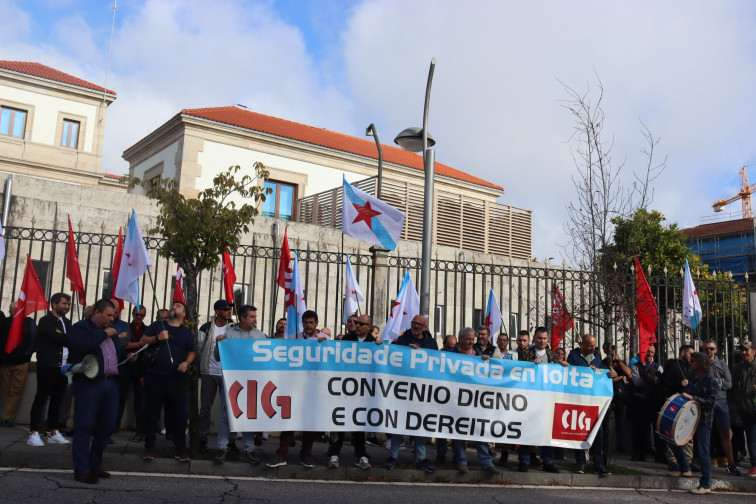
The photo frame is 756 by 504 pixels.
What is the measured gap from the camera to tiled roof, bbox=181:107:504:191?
3256 centimetres

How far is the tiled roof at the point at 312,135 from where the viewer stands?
32.6 metres

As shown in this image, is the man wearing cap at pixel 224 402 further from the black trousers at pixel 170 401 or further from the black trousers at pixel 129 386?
the black trousers at pixel 129 386

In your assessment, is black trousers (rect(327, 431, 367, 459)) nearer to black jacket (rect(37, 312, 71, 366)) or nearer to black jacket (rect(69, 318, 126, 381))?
black jacket (rect(69, 318, 126, 381))

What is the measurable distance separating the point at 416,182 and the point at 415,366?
95.1ft

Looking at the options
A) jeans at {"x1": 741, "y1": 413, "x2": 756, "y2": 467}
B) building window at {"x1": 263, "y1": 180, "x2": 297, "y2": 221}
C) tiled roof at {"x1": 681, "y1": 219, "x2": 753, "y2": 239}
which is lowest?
jeans at {"x1": 741, "y1": 413, "x2": 756, "y2": 467}

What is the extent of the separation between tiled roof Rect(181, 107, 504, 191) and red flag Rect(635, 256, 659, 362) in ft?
77.6

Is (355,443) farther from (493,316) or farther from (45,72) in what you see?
(45,72)

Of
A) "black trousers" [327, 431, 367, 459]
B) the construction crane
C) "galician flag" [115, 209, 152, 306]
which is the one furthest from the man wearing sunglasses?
the construction crane

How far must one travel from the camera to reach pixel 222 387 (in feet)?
27.0

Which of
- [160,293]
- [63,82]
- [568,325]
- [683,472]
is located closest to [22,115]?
[63,82]

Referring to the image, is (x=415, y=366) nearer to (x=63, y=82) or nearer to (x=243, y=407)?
(x=243, y=407)

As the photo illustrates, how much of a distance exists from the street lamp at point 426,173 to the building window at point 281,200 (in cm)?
2142

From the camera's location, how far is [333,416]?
807 cm

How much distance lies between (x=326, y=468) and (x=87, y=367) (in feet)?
9.84
